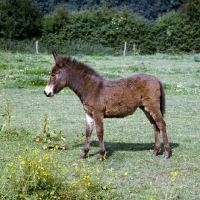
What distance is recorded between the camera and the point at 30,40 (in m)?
46.6

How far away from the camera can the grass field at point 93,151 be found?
657cm

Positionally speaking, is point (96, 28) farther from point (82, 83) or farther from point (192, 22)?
point (82, 83)

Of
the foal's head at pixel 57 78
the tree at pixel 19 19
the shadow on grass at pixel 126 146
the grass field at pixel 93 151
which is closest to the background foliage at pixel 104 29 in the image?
the tree at pixel 19 19

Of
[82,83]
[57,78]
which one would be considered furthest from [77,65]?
[57,78]

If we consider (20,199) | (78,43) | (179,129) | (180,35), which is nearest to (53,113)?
(179,129)

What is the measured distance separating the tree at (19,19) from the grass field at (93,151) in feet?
92.2

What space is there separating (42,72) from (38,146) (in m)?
12.6

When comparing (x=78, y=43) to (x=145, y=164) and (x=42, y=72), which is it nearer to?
(x=42, y=72)

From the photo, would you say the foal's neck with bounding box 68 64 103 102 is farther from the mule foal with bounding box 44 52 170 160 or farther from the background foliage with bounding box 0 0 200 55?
the background foliage with bounding box 0 0 200 55

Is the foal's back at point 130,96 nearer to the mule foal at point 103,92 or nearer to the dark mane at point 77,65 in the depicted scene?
the mule foal at point 103,92

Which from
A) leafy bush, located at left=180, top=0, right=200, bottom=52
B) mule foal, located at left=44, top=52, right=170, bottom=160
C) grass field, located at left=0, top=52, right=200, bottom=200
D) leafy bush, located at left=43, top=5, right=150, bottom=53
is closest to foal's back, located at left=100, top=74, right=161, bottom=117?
mule foal, located at left=44, top=52, right=170, bottom=160

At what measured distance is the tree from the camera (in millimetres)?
46656

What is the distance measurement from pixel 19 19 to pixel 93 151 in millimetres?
39458

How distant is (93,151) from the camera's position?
980 cm
